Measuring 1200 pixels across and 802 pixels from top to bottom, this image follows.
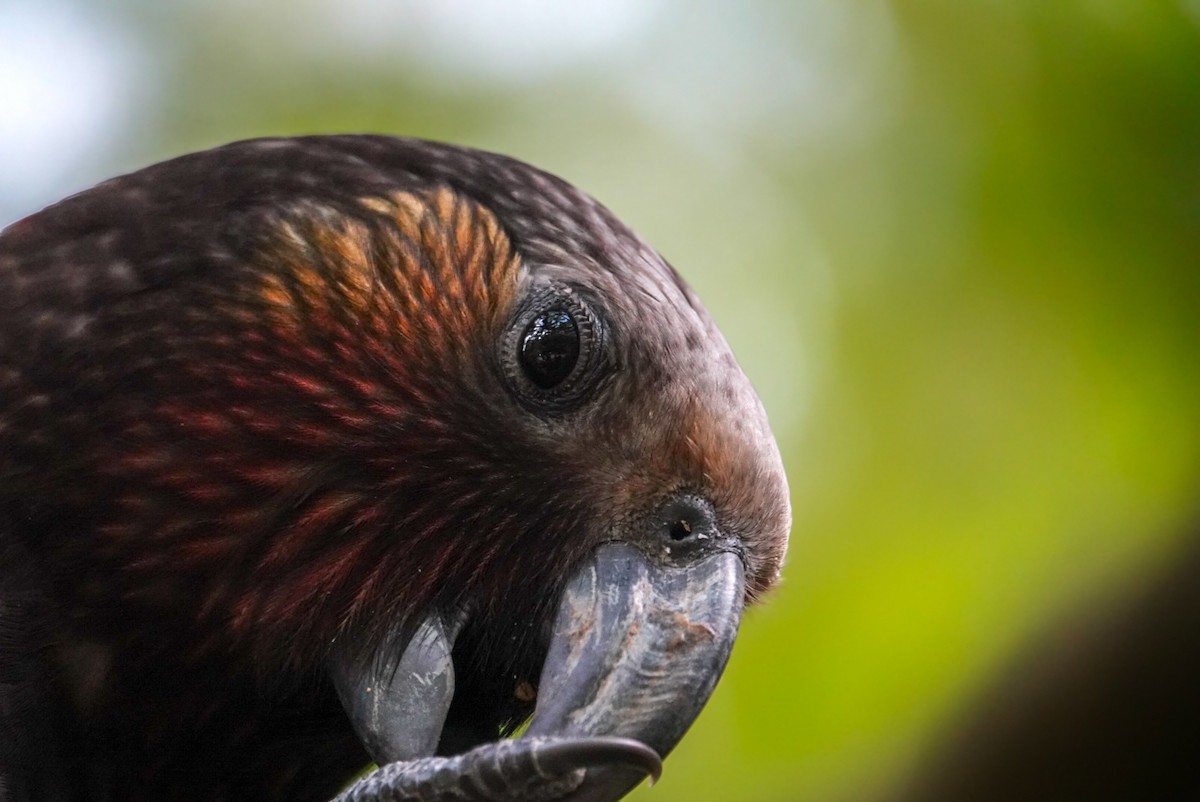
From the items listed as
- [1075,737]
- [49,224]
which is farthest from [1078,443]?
[49,224]

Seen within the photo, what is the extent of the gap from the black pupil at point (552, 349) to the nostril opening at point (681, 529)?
0.32 m

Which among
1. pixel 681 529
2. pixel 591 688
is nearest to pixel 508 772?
pixel 591 688

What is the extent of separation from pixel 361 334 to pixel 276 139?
507 mm

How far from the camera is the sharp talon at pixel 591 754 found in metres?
1.62

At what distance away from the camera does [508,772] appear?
5.30ft

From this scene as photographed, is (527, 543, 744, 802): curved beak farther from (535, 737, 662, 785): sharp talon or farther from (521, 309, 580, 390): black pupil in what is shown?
(521, 309, 580, 390): black pupil

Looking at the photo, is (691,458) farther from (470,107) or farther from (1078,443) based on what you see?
(470,107)

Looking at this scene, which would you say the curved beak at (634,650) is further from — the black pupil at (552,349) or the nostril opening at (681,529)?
the black pupil at (552,349)

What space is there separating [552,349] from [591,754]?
727mm

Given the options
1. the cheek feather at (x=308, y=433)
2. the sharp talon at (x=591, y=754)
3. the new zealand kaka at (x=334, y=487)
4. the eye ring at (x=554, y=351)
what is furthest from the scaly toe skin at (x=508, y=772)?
the eye ring at (x=554, y=351)

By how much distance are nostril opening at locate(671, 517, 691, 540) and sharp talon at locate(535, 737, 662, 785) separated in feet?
1.35

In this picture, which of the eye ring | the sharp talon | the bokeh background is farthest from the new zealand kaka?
the bokeh background

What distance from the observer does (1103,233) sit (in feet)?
12.3

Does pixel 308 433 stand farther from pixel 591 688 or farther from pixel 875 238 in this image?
pixel 875 238
